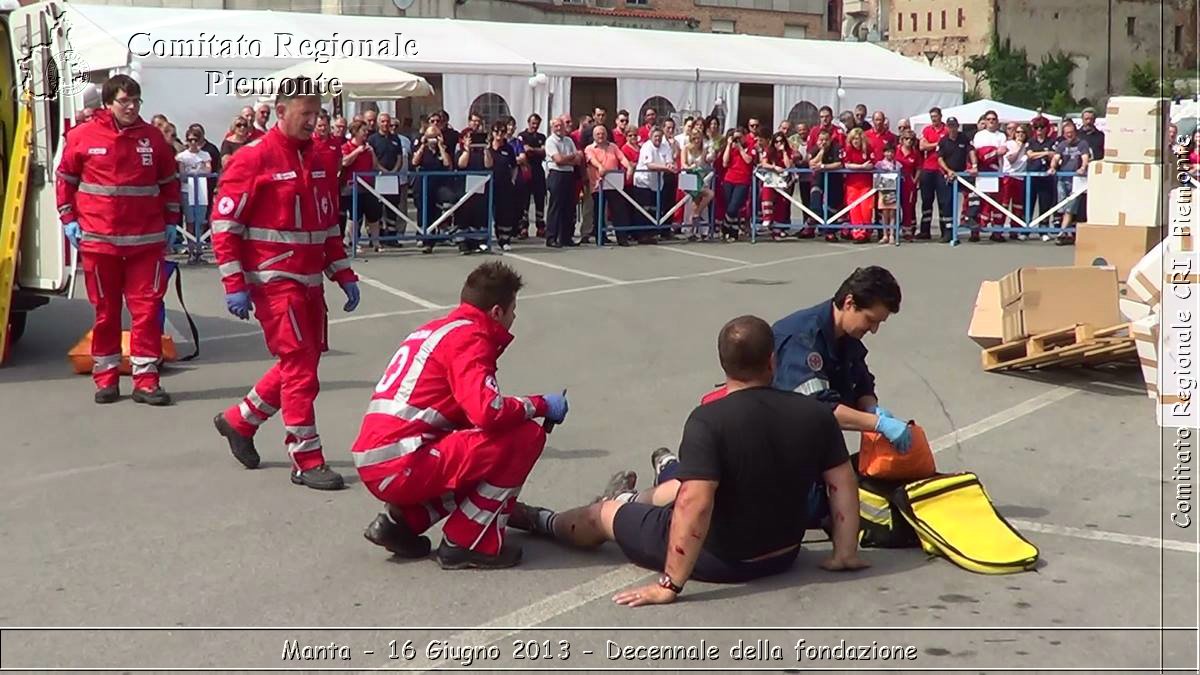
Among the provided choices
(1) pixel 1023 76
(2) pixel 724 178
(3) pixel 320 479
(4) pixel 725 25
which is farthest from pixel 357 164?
(1) pixel 1023 76

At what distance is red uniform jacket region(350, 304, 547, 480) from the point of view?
18.2 ft

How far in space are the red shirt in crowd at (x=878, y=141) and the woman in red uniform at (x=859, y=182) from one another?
166 mm

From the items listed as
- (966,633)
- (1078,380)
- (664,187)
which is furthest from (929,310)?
(966,633)

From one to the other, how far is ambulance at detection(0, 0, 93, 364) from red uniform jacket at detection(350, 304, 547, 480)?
18.1ft

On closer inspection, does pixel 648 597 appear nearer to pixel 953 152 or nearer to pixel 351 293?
pixel 351 293

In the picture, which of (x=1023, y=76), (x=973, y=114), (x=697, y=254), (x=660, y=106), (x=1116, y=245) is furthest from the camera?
(x=1023, y=76)

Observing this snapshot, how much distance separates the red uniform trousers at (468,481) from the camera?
561 cm

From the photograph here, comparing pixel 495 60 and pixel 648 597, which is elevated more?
pixel 495 60

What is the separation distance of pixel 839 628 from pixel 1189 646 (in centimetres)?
113

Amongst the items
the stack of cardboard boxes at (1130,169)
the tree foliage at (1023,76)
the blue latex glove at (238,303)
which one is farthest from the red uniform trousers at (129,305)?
the tree foliage at (1023,76)

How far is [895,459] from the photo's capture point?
Answer: 6.03 m

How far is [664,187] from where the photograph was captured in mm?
20031

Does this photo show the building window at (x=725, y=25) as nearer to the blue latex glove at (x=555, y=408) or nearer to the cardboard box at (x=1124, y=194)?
the cardboard box at (x=1124, y=194)

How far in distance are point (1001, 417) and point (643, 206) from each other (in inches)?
449
